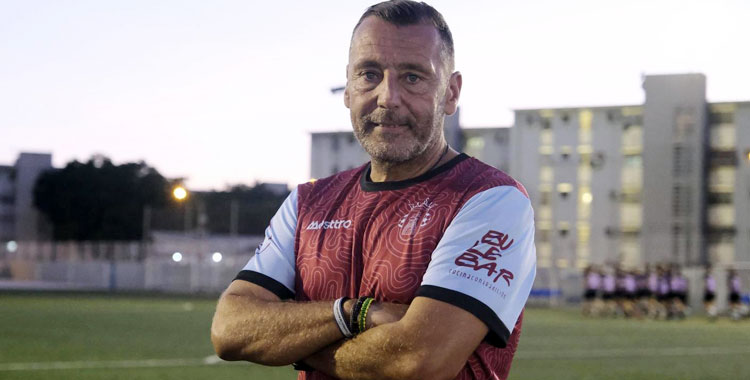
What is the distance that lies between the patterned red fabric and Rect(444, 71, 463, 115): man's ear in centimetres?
17

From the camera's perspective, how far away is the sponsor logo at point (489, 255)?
3383 millimetres

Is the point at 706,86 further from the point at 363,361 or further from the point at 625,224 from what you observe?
the point at 363,361

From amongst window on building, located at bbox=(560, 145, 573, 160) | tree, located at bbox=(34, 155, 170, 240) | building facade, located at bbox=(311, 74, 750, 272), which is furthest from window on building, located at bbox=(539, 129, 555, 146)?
tree, located at bbox=(34, 155, 170, 240)

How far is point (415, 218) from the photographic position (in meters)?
3.54

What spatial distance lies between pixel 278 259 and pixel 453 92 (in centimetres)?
84

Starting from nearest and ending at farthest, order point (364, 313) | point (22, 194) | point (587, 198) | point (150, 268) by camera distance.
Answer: point (364, 313) < point (150, 268) < point (587, 198) < point (22, 194)

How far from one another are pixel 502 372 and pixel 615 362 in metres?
14.1

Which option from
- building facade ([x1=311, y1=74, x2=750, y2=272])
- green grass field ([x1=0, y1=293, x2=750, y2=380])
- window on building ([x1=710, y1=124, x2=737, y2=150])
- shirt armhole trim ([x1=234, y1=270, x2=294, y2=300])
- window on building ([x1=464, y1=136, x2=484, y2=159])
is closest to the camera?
shirt armhole trim ([x1=234, y1=270, x2=294, y2=300])

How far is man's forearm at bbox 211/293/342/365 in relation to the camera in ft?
11.5

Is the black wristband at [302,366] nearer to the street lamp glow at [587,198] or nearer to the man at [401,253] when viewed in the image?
the man at [401,253]

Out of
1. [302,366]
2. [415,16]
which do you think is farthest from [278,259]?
[415,16]

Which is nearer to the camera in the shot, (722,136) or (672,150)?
(672,150)

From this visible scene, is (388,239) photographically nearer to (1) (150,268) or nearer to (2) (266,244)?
(2) (266,244)

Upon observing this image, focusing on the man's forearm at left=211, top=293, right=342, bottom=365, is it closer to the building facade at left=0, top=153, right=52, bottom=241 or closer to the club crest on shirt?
the club crest on shirt
